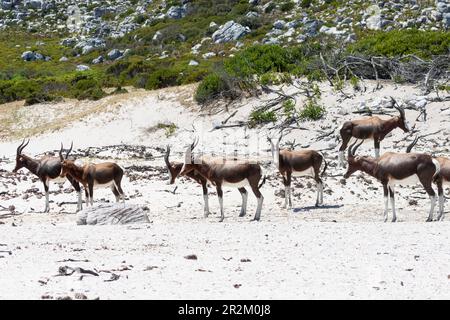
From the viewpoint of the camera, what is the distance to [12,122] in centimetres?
4175

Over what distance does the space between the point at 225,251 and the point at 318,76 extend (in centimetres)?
2428

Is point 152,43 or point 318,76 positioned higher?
point 152,43

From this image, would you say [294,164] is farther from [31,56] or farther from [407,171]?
[31,56]

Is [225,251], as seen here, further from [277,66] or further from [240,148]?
[277,66]

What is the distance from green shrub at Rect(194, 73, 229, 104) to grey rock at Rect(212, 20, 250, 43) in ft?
101

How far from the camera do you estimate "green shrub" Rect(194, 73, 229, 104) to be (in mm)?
36156

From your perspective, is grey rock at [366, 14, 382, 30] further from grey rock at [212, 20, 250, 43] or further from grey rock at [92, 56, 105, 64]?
grey rock at [92, 56, 105, 64]

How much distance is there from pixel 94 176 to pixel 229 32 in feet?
173

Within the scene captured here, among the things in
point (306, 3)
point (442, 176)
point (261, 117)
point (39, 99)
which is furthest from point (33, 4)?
point (442, 176)

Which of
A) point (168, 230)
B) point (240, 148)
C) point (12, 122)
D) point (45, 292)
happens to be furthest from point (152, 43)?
point (45, 292)

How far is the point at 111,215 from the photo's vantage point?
14.7 meters

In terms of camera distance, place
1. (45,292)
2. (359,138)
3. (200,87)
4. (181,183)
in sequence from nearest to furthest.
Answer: (45,292), (181,183), (359,138), (200,87)

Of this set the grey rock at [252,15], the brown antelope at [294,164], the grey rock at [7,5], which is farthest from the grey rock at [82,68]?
the brown antelope at [294,164]

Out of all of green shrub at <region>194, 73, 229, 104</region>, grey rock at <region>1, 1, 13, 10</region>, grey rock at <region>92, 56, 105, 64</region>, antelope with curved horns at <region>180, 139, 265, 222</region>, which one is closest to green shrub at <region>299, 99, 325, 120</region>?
green shrub at <region>194, 73, 229, 104</region>
